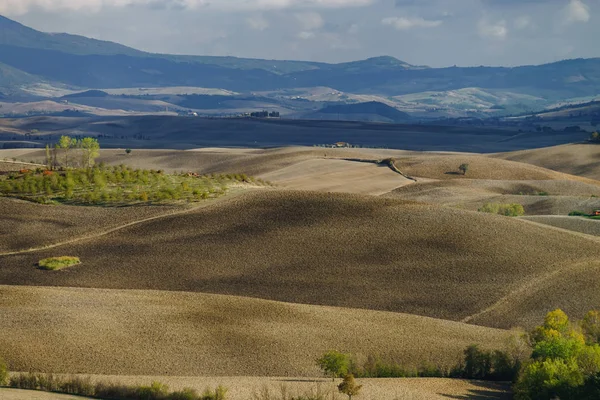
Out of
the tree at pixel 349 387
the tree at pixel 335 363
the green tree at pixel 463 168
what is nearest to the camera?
the tree at pixel 349 387

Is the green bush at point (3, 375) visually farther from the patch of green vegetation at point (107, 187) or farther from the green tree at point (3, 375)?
the patch of green vegetation at point (107, 187)

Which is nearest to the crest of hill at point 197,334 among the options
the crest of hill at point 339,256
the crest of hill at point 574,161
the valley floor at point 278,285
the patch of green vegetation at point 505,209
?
the valley floor at point 278,285

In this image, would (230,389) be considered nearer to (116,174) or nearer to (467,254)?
(467,254)

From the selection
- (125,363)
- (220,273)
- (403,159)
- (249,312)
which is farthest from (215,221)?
(403,159)

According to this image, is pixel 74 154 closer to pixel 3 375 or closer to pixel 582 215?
pixel 582 215

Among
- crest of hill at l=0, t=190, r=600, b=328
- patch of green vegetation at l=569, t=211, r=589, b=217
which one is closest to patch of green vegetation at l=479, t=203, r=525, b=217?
patch of green vegetation at l=569, t=211, r=589, b=217

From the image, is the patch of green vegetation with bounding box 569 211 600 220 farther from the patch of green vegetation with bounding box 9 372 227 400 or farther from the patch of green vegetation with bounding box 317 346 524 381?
the patch of green vegetation with bounding box 9 372 227 400

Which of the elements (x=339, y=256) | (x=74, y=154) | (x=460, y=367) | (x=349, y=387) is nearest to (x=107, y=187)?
(x=339, y=256)
